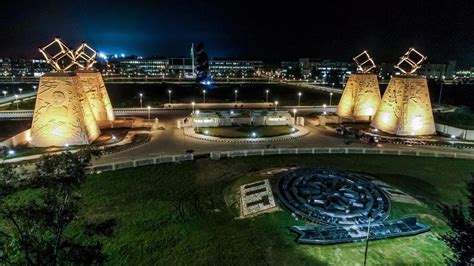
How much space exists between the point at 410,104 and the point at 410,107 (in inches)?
15.1

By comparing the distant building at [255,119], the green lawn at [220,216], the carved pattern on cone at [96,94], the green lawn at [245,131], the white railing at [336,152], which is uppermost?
the carved pattern on cone at [96,94]

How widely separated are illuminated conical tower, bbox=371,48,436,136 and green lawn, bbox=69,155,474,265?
36.3 ft

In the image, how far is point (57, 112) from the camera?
32.4 meters

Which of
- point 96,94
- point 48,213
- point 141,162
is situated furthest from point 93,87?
point 48,213

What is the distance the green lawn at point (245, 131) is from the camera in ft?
130

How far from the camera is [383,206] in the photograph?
62.9 feet

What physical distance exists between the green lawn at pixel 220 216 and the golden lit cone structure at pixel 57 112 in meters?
10.9

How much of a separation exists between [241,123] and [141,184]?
2436 centimetres

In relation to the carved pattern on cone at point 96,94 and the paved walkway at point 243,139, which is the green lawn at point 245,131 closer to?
the paved walkway at point 243,139

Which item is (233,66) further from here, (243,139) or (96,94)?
(243,139)

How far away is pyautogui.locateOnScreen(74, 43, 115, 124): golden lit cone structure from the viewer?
135ft

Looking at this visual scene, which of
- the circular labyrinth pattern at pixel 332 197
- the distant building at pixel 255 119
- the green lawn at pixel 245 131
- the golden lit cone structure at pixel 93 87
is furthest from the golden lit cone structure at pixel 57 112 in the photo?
the circular labyrinth pattern at pixel 332 197

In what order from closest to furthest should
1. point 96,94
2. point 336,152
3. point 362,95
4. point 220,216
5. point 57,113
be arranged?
point 220,216 < point 336,152 < point 57,113 < point 96,94 < point 362,95

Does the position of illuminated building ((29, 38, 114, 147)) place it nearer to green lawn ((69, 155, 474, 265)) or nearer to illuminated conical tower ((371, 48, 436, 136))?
green lawn ((69, 155, 474, 265))
